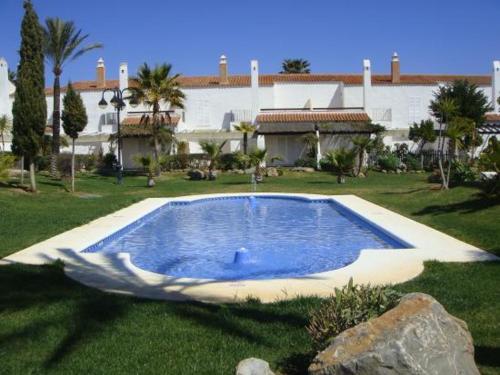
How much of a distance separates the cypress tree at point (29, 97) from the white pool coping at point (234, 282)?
23.8ft

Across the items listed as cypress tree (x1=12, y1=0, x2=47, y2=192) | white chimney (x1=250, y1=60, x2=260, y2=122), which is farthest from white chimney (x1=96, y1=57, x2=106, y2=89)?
cypress tree (x1=12, y1=0, x2=47, y2=192)

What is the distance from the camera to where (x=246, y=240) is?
12.8 m

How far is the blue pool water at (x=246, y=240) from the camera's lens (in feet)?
32.1

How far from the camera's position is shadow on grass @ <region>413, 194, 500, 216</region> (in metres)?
13.7

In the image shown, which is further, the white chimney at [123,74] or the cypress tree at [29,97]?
the white chimney at [123,74]

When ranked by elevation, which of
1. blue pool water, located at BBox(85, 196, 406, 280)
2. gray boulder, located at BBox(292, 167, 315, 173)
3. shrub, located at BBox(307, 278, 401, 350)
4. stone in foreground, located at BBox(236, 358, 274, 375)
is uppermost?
gray boulder, located at BBox(292, 167, 315, 173)

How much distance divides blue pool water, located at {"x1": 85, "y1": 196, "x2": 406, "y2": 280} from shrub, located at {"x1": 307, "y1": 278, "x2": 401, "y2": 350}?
14.1ft

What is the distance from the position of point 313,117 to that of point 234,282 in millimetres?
31623

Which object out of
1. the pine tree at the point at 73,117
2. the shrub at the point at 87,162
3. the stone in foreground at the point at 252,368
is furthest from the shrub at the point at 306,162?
the stone in foreground at the point at 252,368

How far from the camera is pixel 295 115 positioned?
3875 cm

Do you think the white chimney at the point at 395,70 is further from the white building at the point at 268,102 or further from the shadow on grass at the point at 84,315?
the shadow on grass at the point at 84,315

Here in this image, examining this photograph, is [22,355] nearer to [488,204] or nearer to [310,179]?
[488,204]

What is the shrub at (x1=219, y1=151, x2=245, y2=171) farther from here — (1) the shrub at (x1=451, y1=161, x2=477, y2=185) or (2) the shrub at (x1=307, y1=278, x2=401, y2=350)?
(2) the shrub at (x1=307, y1=278, x2=401, y2=350)

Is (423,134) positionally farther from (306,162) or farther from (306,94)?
(306,94)
